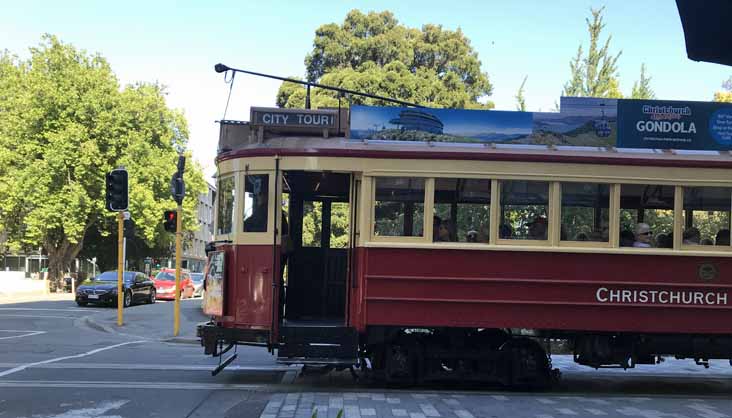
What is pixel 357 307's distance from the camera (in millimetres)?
9289

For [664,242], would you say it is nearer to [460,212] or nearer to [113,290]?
[460,212]

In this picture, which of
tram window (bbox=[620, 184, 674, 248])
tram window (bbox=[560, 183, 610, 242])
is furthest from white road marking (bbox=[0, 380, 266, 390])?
tram window (bbox=[620, 184, 674, 248])

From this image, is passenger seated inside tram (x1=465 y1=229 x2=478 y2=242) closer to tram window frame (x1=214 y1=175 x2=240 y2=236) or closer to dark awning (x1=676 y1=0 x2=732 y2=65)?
tram window frame (x1=214 y1=175 x2=240 y2=236)

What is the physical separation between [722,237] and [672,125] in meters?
1.53

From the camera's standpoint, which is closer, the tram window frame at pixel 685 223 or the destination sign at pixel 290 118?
the tram window frame at pixel 685 223

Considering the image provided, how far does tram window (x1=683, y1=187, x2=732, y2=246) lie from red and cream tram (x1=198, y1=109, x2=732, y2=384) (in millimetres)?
15

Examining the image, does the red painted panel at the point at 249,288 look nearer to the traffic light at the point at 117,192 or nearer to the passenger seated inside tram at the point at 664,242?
the passenger seated inside tram at the point at 664,242

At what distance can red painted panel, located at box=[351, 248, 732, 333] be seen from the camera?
9.19 m

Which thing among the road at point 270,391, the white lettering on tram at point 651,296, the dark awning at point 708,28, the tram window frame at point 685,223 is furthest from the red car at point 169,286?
the dark awning at point 708,28

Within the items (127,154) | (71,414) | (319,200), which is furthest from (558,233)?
(127,154)

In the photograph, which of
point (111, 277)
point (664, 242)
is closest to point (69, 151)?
point (111, 277)

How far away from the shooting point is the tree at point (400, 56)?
3722 cm

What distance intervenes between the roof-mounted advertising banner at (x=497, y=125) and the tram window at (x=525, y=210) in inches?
24.4

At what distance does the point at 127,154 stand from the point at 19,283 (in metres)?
9.85
